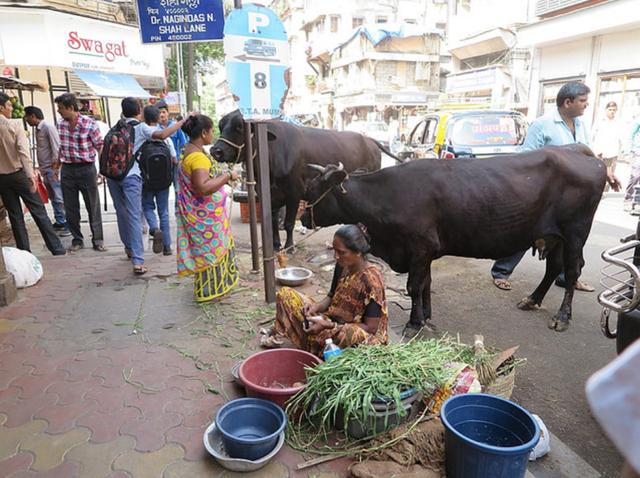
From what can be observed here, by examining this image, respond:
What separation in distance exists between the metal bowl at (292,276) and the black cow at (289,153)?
1.09 m

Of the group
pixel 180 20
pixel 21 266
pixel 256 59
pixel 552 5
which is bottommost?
pixel 21 266

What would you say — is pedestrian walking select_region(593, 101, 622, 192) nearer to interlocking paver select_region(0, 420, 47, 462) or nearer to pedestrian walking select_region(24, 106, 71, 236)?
pedestrian walking select_region(24, 106, 71, 236)

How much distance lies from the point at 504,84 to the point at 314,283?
54.9 ft

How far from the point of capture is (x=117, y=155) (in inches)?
187

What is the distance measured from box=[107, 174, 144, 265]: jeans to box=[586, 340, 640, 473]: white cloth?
4797 mm

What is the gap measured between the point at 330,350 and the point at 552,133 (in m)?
3.38

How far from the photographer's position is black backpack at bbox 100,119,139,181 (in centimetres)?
474

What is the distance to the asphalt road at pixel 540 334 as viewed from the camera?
2.70m

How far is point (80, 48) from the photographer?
35.4 ft

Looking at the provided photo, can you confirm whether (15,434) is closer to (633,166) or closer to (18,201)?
(18,201)

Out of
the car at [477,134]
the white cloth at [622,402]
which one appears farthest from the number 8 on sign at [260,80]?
the car at [477,134]

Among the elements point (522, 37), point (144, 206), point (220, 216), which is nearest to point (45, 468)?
point (220, 216)

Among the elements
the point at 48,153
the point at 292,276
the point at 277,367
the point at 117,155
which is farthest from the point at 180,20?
the point at 277,367

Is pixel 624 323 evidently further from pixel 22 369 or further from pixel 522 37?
pixel 522 37
